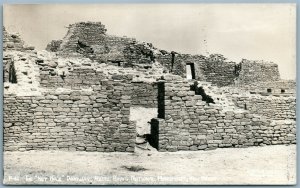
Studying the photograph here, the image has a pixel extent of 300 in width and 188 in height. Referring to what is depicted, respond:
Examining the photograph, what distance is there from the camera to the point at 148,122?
1507 cm

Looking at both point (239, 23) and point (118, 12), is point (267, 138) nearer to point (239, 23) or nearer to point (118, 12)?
point (239, 23)

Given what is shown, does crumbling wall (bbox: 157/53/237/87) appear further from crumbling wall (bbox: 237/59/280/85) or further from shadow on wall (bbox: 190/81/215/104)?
shadow on wall (bbox: 190/81/215/104)

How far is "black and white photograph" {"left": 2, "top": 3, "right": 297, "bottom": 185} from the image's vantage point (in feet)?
41.9

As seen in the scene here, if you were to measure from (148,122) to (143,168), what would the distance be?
252cm

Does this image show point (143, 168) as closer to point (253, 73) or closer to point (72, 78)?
point (72, 78)

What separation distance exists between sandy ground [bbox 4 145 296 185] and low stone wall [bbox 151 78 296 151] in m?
0.48

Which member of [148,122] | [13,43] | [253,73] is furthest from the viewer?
[253,73]

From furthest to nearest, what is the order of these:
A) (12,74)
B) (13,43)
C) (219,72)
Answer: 1. (219,72)
2. (12,74)
3. (13,43)

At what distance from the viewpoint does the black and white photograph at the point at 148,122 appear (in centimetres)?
1277

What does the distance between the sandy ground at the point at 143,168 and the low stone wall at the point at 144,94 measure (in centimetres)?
394

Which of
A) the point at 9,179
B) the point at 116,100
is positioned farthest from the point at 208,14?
the point at 9,179

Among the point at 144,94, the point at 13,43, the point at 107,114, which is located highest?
the point at 13,43

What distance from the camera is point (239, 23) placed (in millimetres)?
13641

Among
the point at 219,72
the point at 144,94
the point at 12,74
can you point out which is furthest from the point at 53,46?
the point at 219,72
